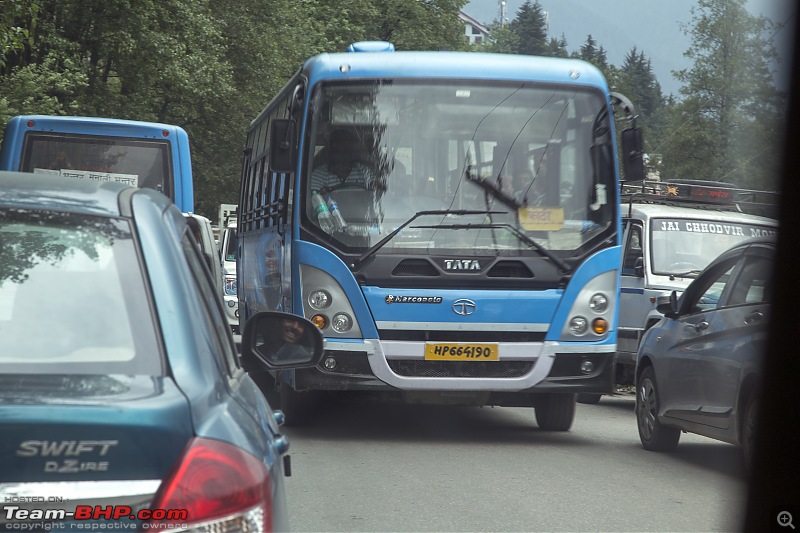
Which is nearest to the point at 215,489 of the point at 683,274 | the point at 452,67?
the point at 452,67

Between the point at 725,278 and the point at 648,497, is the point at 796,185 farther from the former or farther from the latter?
the point at 648,497

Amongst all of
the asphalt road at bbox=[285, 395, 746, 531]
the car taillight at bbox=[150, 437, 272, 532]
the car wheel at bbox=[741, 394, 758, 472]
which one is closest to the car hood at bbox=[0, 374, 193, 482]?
the car taillight at bbox=[150, 437, 272, 532]

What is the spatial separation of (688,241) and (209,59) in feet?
70.8

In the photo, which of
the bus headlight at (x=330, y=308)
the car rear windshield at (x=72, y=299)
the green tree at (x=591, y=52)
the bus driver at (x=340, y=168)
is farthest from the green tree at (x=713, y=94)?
the car rear windshield at (x=72, y=299)

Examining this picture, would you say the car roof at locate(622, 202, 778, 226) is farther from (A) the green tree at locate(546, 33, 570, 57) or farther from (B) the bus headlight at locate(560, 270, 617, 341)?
(A) the green tree at locate(546, 33, 570, 57)

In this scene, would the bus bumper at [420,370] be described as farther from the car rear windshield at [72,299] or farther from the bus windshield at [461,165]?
the car rear windshield at [72,299]

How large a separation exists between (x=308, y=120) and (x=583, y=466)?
3.66 meters

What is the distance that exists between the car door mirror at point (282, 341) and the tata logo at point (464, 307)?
21.4 feet

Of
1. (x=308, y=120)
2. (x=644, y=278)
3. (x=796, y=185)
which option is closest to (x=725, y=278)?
(x=308, y=120)

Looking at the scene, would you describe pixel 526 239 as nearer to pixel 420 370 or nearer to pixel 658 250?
pixel 420 370

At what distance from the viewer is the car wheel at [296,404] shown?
1180 centimetres

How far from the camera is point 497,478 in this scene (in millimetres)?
9094

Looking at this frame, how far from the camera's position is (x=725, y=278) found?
10406mm

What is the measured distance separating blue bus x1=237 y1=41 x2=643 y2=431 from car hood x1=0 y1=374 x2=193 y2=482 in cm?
810
